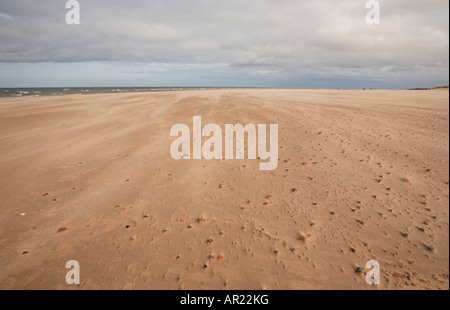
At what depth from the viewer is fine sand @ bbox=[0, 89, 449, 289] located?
344cm

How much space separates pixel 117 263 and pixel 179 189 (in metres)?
2.57

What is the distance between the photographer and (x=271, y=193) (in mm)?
5625

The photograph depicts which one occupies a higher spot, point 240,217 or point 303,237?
point 240,217

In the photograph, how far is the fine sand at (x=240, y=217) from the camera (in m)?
3.44

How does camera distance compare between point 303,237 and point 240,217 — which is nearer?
point 303,237

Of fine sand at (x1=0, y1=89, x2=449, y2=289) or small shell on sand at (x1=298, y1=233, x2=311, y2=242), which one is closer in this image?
fine sand at (x1=0, y1=89, x2=449, y2=289)

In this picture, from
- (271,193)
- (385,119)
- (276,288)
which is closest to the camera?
(276,288)

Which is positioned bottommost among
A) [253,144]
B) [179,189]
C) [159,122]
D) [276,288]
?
[276,288]

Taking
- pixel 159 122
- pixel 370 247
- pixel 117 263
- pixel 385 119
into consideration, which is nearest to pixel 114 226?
pixel 117 263

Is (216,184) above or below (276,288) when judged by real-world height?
above

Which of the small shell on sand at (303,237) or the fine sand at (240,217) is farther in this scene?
the small shell on sand at (303,237)

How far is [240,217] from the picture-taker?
4.79m

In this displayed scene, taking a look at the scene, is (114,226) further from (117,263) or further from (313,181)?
(313,181)

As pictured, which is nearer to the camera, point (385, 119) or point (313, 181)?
point (313, 181)
